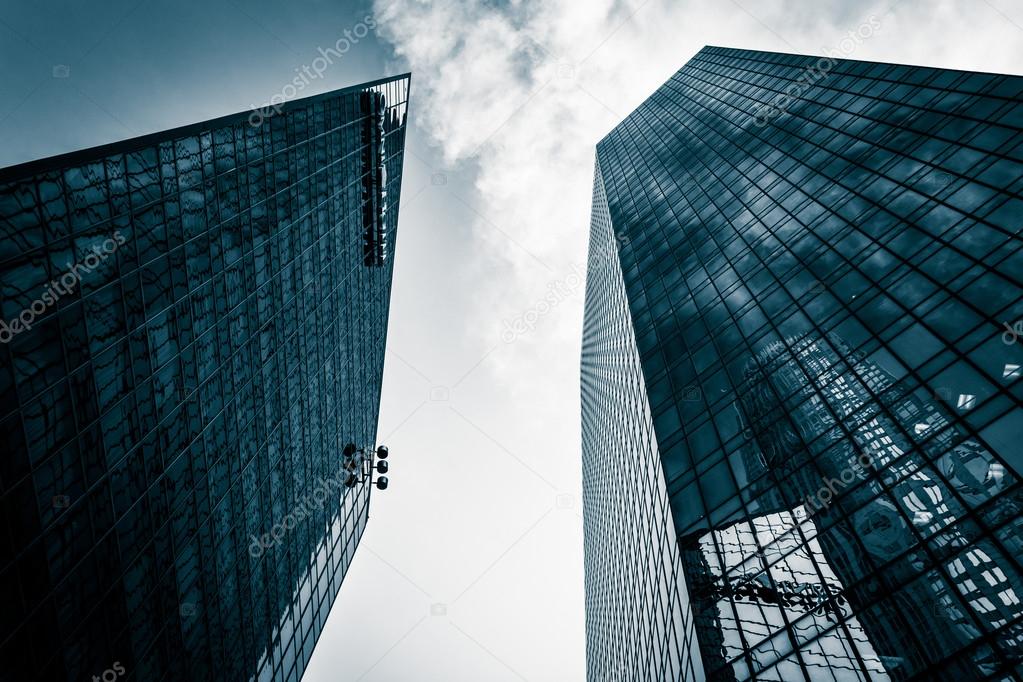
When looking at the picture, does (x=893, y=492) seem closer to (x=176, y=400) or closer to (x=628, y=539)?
(x=628, y=539)

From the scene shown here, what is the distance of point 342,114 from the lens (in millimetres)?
46375

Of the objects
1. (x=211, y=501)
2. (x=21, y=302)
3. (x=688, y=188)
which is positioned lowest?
(x=21, y=302)

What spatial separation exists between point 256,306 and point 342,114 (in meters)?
22.1

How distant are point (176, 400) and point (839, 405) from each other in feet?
89.7

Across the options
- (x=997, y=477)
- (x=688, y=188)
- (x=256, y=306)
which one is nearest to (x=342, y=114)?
(x=256, y=306)

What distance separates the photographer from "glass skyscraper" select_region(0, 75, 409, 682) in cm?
1606

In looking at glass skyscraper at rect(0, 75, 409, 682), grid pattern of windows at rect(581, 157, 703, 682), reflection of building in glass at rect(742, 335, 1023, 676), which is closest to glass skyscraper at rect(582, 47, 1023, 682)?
reflection of building in glass at rect(742, 335, 1023, 676)

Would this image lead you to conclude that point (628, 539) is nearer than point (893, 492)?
No

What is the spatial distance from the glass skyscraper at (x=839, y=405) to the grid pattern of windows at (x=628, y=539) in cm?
33

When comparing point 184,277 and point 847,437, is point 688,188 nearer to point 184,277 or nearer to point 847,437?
point 847,437

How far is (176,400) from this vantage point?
24.5 meters

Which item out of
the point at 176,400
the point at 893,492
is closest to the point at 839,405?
the point at 893,492

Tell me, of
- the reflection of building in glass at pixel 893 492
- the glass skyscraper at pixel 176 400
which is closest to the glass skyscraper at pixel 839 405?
the reflection of building in glass at pixel 893 492

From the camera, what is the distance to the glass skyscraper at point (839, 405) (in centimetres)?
1327
